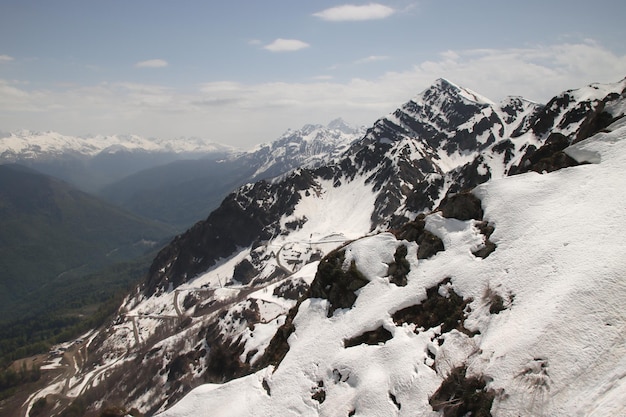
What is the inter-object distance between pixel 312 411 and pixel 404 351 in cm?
1094

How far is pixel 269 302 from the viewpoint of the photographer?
407ft

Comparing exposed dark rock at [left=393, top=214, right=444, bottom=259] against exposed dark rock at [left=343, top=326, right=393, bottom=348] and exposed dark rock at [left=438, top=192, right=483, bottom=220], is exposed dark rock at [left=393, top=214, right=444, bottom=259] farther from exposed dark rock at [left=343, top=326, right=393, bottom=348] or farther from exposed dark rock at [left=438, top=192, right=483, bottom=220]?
exposed dark rock at [left=343, top=326, right=393, bottom=348]

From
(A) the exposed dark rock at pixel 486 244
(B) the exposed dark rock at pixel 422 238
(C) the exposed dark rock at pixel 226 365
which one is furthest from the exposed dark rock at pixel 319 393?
(C) the exposed dark rock at pixel 226 365

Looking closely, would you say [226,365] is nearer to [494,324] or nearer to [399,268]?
[399,268]

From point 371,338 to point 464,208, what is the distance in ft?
70.5

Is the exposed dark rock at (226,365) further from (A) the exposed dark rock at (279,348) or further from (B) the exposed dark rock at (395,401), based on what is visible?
(B) the exposed dark rock at (395,401)

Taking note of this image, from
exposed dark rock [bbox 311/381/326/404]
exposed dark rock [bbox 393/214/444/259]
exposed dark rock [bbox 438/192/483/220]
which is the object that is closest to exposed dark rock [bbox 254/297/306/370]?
exposed dark rock [bbox 311/381/326/404]

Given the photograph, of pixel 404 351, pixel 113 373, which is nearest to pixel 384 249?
pixel 404 351

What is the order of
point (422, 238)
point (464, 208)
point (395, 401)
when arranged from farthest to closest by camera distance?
point (464, 208) < point (422, 238) < point (395, 401)

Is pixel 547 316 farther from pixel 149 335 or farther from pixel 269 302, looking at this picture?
pixel 149 335

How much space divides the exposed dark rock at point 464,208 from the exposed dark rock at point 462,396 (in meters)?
22.4

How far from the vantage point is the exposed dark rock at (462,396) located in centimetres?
2594

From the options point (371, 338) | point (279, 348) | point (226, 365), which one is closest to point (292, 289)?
point (226, 365)

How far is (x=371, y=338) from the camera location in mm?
39188
